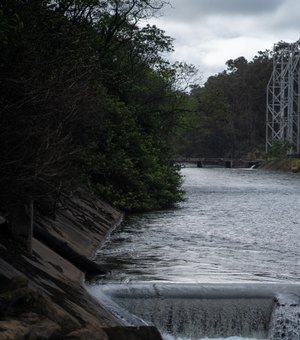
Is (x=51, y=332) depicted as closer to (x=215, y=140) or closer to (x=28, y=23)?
(x=28, y=23)

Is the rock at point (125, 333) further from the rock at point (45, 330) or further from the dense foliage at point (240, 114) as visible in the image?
the dense foliage at point (240, 114)

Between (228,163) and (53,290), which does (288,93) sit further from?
(53,290)

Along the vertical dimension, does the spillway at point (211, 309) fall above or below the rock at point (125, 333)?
below

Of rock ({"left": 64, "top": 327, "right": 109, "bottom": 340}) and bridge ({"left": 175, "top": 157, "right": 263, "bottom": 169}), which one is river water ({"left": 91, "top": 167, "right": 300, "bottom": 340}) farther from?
bridge ({"left": 175, "top": 157, "right": 263, "bottom": 169})

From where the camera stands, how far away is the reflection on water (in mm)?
13641

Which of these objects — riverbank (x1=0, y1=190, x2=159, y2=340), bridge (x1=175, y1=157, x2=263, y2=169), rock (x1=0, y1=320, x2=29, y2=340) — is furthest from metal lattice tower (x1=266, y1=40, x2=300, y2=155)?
rock (x1=0, y1=320, x2=29, y2=340)

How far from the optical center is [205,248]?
691 inches

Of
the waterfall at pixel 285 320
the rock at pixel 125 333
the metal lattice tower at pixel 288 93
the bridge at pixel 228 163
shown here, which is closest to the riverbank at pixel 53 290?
the rock at pixel 125 333

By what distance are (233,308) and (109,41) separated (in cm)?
2046

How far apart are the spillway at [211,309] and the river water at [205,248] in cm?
7

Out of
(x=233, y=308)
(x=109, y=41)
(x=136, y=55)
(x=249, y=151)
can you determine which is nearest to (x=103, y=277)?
(x=233, y=308)

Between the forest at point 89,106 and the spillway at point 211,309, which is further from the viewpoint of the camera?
the spillway at point 211,309

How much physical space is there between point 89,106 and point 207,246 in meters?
7.98

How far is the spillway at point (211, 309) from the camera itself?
10.5m
